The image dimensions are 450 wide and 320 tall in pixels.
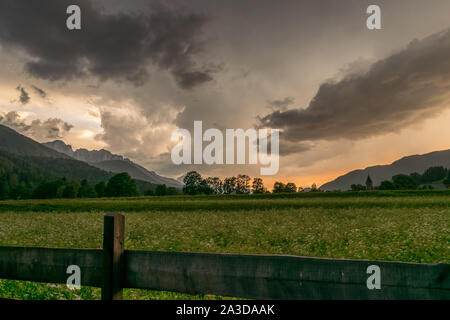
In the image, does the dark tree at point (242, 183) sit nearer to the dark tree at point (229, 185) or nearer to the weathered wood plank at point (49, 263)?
the dark tree at point (229, 185)

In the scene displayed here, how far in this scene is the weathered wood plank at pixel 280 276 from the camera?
140 inches

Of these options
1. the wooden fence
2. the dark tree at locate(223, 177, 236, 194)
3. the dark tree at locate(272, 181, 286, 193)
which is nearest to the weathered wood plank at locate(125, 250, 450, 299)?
the wooden fence

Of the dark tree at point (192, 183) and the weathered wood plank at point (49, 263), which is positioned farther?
the dark tree at point (192, 183)

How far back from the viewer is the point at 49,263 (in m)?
5.04

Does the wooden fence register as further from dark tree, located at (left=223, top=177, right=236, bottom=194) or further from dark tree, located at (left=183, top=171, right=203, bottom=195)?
dark tree, located at (left=223, top=177, right=236, bottom=194)

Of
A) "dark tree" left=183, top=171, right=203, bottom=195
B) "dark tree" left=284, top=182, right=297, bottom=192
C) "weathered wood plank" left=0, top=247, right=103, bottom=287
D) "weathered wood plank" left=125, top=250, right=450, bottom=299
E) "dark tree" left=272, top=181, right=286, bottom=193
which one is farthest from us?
"dark tree" left=284, top=182, right=297, bottom=192

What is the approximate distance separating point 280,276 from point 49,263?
162 inches

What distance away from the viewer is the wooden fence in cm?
362

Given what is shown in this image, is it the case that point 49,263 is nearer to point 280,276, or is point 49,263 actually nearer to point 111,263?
point 111,263

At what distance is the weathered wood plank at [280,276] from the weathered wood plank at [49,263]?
64cm

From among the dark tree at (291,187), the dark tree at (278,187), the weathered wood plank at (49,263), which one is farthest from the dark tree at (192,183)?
the weathered wood plank at (49,263)
